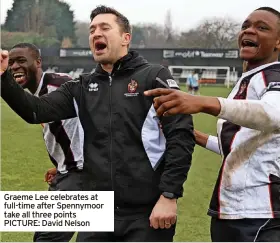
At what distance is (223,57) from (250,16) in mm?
52222

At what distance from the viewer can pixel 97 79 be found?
372 cm

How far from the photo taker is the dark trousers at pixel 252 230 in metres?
3.21

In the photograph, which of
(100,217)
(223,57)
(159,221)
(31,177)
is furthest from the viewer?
(223,57)

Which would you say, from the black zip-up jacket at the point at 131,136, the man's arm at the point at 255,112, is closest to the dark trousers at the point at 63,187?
the black zip-up jacket at the point at 131,136

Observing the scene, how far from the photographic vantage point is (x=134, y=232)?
3.54m

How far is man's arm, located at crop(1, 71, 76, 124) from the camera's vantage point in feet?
11.4

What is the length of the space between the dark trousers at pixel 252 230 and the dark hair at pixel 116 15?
1.52m

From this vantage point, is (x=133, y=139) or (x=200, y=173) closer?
(x=133, y=139)

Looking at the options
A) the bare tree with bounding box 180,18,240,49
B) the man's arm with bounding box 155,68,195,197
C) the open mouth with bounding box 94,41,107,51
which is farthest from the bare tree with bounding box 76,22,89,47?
the man's arm with bounding box 155,68,195,197

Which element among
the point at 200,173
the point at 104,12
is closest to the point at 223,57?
the point at 200,173

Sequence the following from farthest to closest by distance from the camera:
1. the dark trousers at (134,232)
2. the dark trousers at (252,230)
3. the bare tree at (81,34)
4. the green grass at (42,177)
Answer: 1. the bare tree at (81,34)
2. the green grass at (42,177)
3. the dark trousers at (134,232)
4. the dark trousers at (252,230)

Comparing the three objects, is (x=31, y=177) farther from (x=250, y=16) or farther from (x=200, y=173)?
(x=250, y=16)
